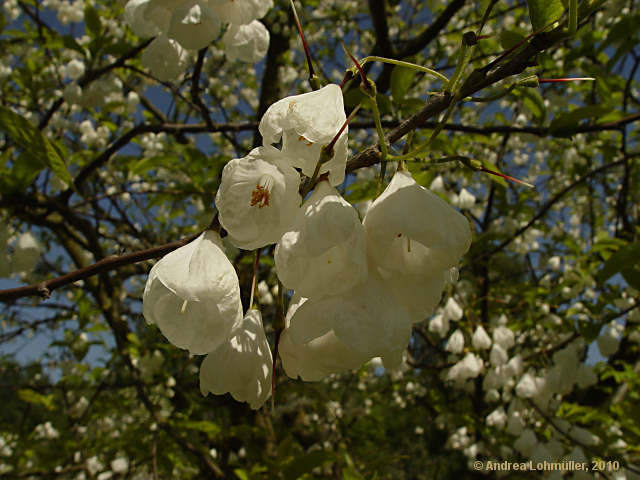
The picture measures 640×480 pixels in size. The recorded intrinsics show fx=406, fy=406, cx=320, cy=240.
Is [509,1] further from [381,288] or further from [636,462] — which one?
[381,288]

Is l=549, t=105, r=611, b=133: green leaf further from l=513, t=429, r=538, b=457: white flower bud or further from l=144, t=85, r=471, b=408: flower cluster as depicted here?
l=513, t=429, r=538, b=457: white flower bud

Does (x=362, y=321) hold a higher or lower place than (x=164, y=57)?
lower

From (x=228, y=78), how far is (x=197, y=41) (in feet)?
19.4

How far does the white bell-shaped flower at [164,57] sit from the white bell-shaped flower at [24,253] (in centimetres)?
135

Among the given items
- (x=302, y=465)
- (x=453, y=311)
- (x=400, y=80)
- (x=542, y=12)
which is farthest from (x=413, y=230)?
(x=453, y=311)

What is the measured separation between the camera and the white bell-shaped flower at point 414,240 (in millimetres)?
566

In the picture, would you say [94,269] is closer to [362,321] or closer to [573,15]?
[362,321]

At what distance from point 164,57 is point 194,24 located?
0.48 metres

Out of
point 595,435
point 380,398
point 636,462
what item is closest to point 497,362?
point 595,435

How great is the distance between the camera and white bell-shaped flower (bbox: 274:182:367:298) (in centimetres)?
56

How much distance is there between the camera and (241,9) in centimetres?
121

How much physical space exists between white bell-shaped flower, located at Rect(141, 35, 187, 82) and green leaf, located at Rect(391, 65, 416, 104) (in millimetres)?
820

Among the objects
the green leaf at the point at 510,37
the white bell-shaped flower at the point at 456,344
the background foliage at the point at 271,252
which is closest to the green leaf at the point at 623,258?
the background foliage at the point at 271,252

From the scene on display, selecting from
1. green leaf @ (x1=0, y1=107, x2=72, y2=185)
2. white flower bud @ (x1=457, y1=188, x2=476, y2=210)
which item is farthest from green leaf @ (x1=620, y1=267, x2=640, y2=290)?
white flower bud @ (x1=457, y1=188, x2=476, y2=210)
